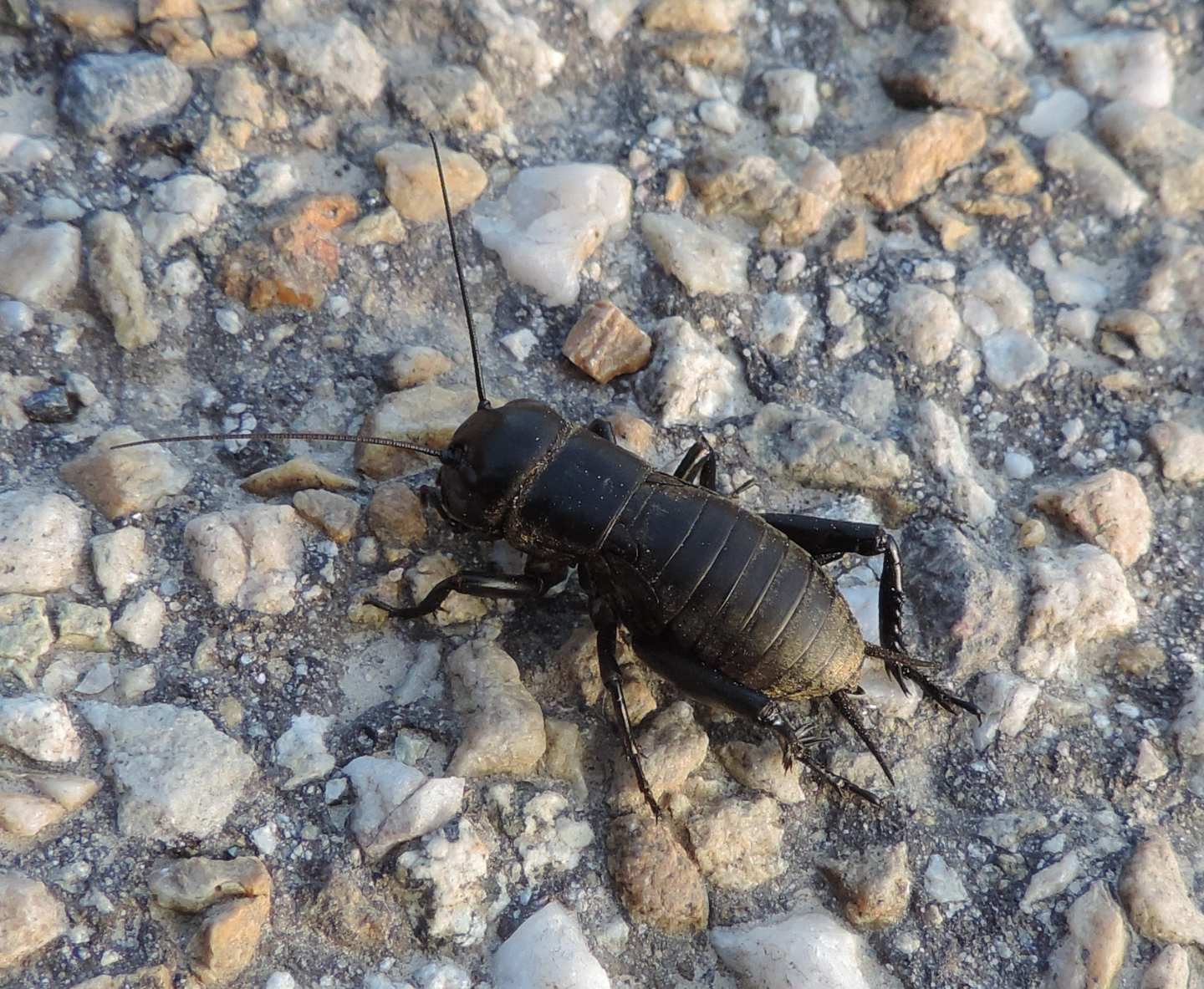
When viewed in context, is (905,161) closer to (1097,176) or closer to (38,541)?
(1097,176)

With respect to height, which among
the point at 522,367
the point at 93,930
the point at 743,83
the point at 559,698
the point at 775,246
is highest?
the point at 743,83

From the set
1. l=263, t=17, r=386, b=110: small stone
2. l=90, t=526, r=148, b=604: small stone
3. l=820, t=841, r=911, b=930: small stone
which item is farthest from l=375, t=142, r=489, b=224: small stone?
l=820, t=841, r=911, b=930: small stone

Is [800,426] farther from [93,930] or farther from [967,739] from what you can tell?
[93,930]

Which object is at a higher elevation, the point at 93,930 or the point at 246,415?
the point at 246,415

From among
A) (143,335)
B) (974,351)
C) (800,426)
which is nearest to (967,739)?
(800,426)

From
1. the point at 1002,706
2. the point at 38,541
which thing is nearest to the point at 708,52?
the point at 1002,706

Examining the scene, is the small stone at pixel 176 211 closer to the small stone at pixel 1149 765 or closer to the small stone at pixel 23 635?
the small stone at pixel 23 635
